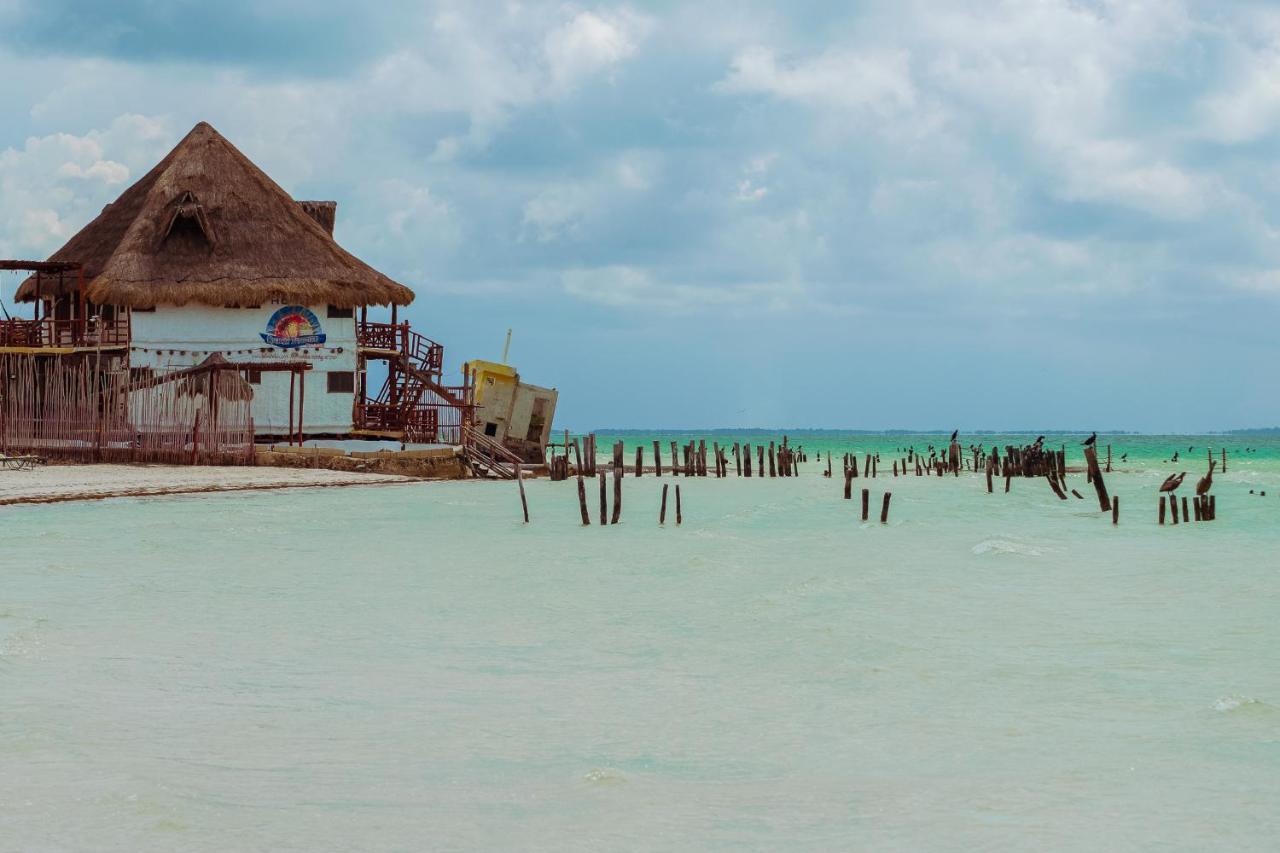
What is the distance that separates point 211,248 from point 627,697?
32.6 metres

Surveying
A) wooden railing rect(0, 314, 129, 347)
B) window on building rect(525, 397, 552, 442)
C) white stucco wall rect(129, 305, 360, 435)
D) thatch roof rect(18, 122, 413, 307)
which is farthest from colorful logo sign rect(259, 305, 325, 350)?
window on building rect(525, 397, 552, 442)

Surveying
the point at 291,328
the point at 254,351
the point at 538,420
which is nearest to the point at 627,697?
the point at 254,351

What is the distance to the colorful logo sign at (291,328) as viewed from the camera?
3884cm

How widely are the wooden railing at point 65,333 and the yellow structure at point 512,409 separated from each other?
1050 cm

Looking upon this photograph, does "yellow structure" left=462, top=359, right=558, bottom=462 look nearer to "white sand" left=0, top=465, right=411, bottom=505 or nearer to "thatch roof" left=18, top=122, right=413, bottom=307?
"thatch roof" left=18, top=122, right=413, bottom=307

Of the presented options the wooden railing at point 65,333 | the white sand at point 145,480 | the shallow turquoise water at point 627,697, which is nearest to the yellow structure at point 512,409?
the white sand at point 145,480

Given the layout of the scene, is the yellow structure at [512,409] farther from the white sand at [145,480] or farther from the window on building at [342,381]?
the white sand at [145,480]

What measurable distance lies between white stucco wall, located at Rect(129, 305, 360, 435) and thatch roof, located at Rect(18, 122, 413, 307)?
645 mm

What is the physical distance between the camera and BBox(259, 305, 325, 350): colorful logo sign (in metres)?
38.8

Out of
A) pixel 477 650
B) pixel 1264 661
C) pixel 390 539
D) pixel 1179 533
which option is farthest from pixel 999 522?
pixel 477 650

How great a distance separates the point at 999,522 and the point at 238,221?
79.4ft

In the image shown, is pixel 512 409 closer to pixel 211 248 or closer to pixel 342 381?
pixel 342 381

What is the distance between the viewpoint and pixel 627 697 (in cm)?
982

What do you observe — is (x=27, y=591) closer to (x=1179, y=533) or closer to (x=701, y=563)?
(x=701, y=563)
